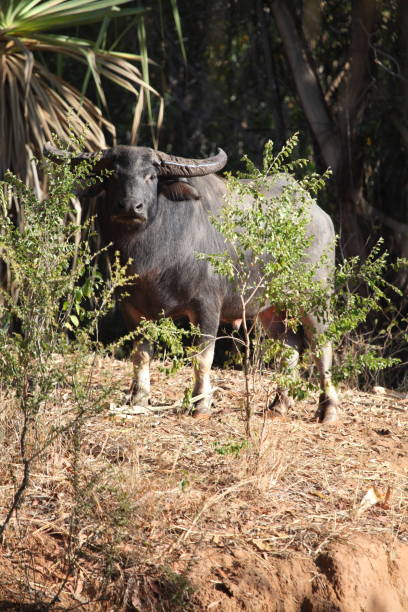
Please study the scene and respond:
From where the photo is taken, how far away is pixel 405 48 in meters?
9.12

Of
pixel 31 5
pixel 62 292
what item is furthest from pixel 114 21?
pixel 62 292

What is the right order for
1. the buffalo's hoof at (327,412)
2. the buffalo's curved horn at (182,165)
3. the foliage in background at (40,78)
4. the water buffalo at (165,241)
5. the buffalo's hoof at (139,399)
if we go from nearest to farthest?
the water buffalo at (165,241), the buffalo's curved horn at (182,165), the buffalo's hoof at (139,399), the buffalo's hoof at (327,412), the foliage in background at (40,78)

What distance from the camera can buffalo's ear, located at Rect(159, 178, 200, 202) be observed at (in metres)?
5.75

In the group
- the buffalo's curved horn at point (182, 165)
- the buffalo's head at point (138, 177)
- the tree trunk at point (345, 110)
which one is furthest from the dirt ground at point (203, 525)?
the tree trunk at point (345, 110)

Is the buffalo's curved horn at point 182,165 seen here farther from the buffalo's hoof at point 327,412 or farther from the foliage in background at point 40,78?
the foliage in background at point 40,78

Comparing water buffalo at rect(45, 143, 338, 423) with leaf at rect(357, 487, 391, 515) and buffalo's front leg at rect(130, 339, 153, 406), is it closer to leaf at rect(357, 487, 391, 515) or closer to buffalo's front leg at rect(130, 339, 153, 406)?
buffalo's front leg at rect(130, 339, 153, 406)

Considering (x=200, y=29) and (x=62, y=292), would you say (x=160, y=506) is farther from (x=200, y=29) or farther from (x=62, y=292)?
(x=200, y=29)

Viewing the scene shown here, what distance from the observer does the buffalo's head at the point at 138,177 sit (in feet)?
17.8

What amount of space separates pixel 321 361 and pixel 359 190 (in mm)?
3587

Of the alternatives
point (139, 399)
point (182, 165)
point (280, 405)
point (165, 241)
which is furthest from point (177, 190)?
point (280, 405)

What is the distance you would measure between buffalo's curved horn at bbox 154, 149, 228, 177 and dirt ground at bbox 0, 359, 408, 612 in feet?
4.99

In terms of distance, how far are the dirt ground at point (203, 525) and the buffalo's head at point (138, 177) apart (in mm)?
1185

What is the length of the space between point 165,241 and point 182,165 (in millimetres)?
475

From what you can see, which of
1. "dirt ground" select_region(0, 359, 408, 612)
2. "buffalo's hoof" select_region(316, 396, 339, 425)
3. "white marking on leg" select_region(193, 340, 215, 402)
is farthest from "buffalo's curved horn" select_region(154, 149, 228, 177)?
"buffalo's hoof" select_region(316, 396, 339, 425)
